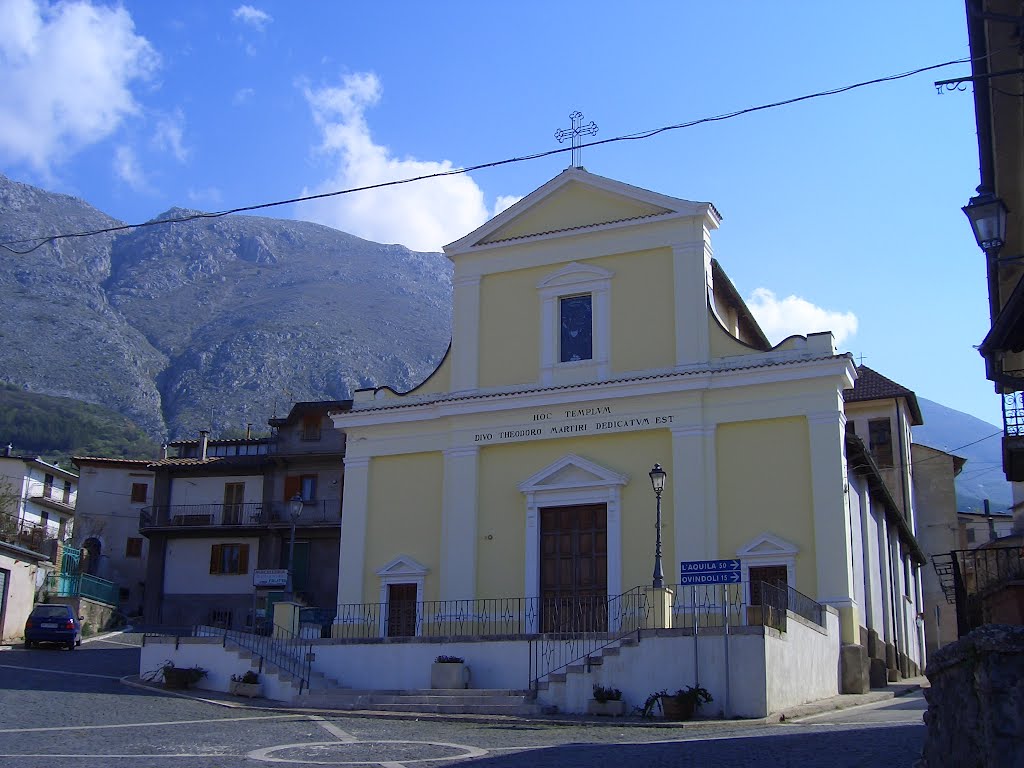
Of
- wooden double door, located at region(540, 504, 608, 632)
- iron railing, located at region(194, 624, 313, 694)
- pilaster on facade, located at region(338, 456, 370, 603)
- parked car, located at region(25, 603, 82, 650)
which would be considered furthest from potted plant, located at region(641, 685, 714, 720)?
parked car, located at region(25, 603, 82, 650)

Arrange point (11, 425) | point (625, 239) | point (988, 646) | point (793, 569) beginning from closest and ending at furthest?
point (988, 646) < point (793, 569) < point (625, 239) < point (11, 425)

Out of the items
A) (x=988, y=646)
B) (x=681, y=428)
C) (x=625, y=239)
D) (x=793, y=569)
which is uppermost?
(x=625, y=239)

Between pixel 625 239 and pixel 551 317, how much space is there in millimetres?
2683

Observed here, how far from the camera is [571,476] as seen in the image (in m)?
27.1

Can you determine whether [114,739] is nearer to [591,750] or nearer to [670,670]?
[591,750]

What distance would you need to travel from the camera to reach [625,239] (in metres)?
28.0

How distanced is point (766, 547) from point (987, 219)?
48.2 feet

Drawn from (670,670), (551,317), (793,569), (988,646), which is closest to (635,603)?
(793,569)

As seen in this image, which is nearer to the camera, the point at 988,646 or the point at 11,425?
the point at 988,646

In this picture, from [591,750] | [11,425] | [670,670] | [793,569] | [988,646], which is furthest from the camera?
[11,425]

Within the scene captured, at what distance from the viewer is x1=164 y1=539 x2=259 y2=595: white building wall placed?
45938 mm

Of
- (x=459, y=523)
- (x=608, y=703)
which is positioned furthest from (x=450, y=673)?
(x=459, y=523)

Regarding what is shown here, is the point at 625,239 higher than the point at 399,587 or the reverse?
higher

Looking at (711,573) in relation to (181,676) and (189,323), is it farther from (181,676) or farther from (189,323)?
(189,323)
